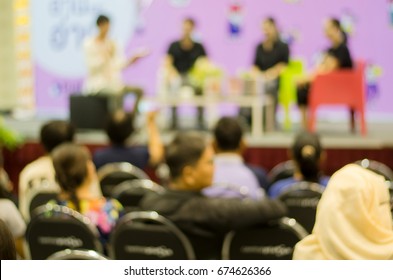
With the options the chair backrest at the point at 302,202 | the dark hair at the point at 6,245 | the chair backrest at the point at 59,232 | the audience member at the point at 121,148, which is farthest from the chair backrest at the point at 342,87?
the dark hair at the point at 6,245

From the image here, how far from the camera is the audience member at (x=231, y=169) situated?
145 inches

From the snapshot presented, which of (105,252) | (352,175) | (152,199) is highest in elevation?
(352,175)

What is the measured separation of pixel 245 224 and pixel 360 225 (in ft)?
3.50

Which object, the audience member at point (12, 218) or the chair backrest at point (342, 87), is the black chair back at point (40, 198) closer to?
the audience member at point (12, 218)

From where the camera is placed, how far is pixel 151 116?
5.65 metres

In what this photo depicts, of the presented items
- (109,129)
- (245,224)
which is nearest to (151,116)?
(109,129)

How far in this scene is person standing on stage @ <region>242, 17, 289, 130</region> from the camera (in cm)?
852

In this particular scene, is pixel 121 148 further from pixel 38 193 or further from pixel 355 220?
pixel 355 220

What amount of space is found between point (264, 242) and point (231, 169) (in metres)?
1.09

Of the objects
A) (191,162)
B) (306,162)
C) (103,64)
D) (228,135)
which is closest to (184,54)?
(103,64)

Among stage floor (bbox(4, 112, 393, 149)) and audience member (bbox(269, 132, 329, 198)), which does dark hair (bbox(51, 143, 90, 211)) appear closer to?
audience member (bbox(269, 132, 329, 198))
